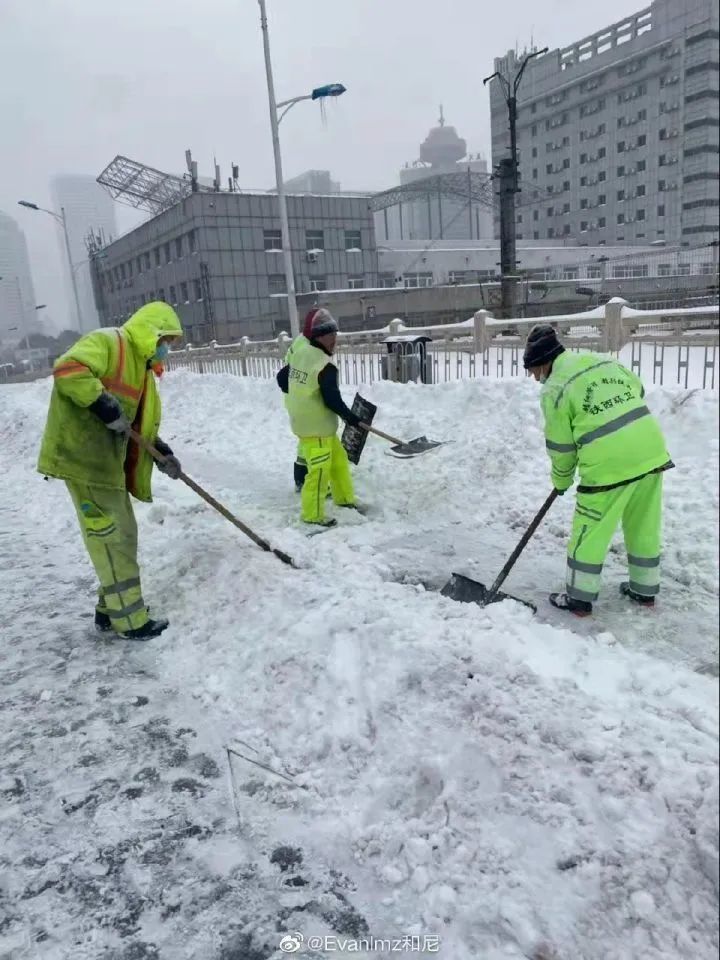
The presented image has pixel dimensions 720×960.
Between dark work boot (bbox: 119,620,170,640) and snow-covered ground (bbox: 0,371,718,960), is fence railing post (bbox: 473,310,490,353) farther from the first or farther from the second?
dark work boot (bbox: 119,620,170,640)

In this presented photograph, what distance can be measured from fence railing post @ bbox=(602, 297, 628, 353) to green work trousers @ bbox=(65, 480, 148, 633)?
7.43 meters

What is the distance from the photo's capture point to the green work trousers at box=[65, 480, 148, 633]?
3855 mm

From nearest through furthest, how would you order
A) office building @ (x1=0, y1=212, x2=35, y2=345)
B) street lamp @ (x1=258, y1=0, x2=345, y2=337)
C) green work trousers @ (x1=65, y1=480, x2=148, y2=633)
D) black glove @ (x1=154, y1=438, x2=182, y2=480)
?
1. green work trousers @ (x1=65, y1=480, x2=148, y2=633)
2. black glove @ (x1=154, y1=438, x2=182, y2=480)
3. street lamp @ (x1=258, y1=0, x2=345, y2=337)
4. office building @ (x1=0, y1=212, x2=35, y2=345)

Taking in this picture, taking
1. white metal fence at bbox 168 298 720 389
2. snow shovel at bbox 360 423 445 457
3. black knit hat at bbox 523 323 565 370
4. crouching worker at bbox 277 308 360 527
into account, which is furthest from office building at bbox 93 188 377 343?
black knit hat at bbox 523 323 565 370

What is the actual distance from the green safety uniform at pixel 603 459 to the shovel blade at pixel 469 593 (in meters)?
0.43

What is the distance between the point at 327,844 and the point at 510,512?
3.61 m

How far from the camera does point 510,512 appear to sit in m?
5.54

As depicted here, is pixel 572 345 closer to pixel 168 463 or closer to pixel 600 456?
pixel 600 456

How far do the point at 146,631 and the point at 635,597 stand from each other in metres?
3.10

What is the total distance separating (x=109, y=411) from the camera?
364 centimetres

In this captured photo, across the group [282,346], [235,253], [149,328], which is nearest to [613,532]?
[149,328]

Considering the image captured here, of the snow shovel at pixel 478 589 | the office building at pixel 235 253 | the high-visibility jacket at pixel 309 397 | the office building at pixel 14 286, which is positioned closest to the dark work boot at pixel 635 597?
the snow shovel at pixel 478 589

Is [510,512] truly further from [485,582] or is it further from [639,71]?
[639,71]

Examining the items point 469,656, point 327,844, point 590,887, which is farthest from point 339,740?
point 590,887
